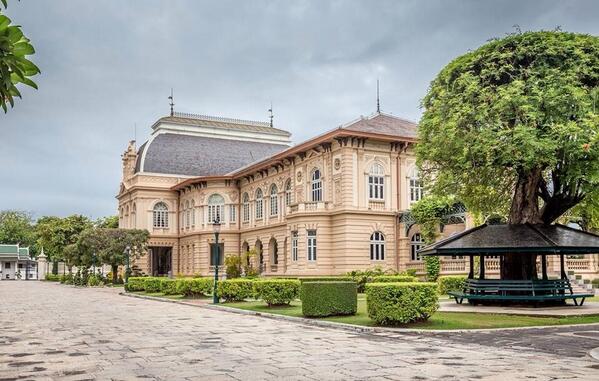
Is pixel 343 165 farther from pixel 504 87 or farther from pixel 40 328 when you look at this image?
pixel 40 328

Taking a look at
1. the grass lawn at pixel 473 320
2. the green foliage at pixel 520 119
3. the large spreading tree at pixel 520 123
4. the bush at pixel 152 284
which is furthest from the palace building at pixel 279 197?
the grass lawn at pixel 473 320

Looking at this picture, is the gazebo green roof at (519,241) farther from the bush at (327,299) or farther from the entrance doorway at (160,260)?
the entrance doorway at (160,260)

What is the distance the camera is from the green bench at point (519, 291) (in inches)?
808

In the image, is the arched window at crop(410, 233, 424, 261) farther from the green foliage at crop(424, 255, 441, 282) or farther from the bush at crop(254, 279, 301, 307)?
the bush at crop(254, 279, 301, 307)

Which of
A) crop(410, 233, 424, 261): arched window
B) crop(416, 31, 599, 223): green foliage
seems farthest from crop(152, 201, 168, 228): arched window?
crop(416, 31, 599, 223): green foliage

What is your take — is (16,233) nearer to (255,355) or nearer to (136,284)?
(136,284)

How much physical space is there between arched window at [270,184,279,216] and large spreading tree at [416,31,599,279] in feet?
81.4

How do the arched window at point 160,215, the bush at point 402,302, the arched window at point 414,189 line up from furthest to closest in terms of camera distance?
the arched window at point 160,215 < the arched window at point 414,189 < the bush at point 402,302

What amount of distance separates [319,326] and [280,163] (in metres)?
29.4

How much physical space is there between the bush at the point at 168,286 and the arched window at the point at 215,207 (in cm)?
1943

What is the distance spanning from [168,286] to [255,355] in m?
23.6

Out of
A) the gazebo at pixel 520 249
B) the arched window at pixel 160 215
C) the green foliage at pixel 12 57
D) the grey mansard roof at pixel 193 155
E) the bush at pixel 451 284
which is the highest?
the grey mansard roof at pixel 193 155

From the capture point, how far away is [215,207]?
55.4m

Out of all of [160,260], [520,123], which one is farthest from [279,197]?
[520,123]
